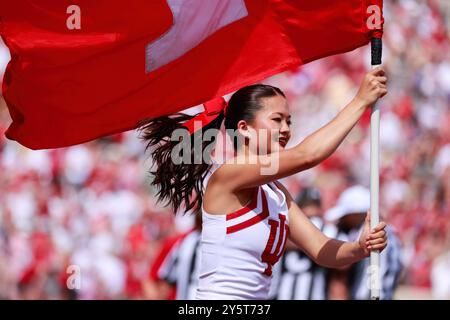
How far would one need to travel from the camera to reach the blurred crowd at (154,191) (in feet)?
37.4

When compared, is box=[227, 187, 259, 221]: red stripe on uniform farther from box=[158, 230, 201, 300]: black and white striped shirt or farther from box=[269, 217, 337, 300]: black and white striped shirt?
box=[269, 217, 337, 300]: black and white striped shirt

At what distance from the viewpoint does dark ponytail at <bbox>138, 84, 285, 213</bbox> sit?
5.39 m

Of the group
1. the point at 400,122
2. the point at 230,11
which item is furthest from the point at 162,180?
the point at 400,122

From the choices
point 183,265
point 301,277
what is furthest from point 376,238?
point 301,277

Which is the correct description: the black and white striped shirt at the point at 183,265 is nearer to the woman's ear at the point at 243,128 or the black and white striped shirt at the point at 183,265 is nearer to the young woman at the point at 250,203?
the young woman at the point at 250,203

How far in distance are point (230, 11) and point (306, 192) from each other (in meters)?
3.28

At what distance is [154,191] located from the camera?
1256cm

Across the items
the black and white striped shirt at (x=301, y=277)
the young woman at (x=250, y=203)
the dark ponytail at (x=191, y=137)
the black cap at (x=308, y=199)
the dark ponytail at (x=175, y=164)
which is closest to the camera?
the young woman at (x=250, y=203)

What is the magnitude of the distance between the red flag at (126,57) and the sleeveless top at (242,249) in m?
0.67

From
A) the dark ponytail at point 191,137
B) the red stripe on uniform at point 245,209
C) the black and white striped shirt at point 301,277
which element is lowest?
the black and white striped shirt at point 301,277

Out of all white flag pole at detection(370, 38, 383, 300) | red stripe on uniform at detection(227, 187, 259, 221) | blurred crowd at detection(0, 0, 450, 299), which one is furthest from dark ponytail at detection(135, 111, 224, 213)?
blurred crowd at detection(0, 0, 450, 299)

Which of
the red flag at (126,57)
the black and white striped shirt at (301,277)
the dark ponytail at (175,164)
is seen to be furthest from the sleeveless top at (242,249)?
the black and white striped shirt at (301,277)

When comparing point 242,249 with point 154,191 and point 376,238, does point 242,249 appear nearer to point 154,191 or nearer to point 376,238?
point 376,238

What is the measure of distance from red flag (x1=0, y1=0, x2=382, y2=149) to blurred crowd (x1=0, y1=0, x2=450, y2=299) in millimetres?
4942
